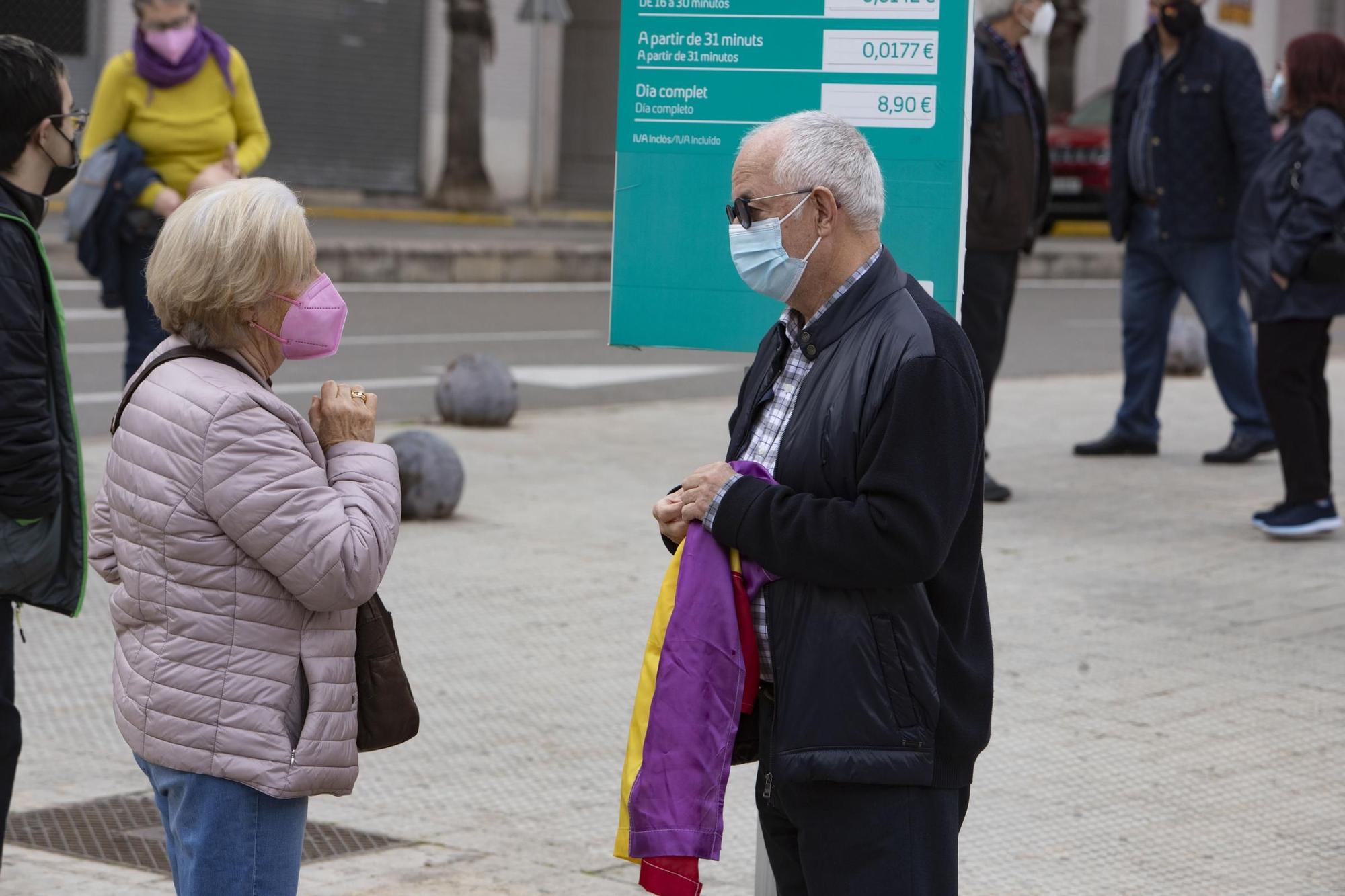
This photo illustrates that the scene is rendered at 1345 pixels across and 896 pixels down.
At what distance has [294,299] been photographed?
3111mm

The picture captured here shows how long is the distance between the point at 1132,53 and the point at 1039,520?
9.13 feet

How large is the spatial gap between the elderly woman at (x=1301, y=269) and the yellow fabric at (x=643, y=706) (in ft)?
16.9

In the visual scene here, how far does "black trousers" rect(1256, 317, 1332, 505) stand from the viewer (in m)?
7.75

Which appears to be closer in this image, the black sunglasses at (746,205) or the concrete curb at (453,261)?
the black sunglasses at (746,205)

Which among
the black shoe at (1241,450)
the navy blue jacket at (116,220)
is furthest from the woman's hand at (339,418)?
the black shoe at (1241,450)

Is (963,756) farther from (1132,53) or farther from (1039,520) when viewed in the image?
(1132,53)

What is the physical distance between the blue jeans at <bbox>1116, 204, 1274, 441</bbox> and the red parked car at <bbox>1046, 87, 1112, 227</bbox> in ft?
54.3

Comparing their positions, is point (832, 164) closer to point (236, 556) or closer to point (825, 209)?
point (825, 209)

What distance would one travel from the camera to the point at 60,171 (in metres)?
4.16

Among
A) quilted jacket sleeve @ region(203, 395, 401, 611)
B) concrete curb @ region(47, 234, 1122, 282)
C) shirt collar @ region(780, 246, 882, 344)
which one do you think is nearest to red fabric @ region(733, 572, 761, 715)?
shirt collar @ region(780, 246, 882, 344)

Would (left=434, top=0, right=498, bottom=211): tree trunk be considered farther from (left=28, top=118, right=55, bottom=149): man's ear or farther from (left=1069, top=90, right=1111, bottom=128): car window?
(left=28, top=118, right=55, bottom=149): man's ear

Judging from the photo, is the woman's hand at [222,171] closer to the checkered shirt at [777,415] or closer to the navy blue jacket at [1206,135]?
the navy blue jacket at [1206,135]

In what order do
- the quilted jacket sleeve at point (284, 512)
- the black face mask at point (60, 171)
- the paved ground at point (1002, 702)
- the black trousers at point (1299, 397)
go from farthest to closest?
the black trousers at point (1299, 397)
the paved ground at point (1002, 702)
the black face mask at point (60, 171)
the quilted jacket sleeve at point (284, 512)

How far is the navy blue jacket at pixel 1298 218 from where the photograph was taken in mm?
7500
